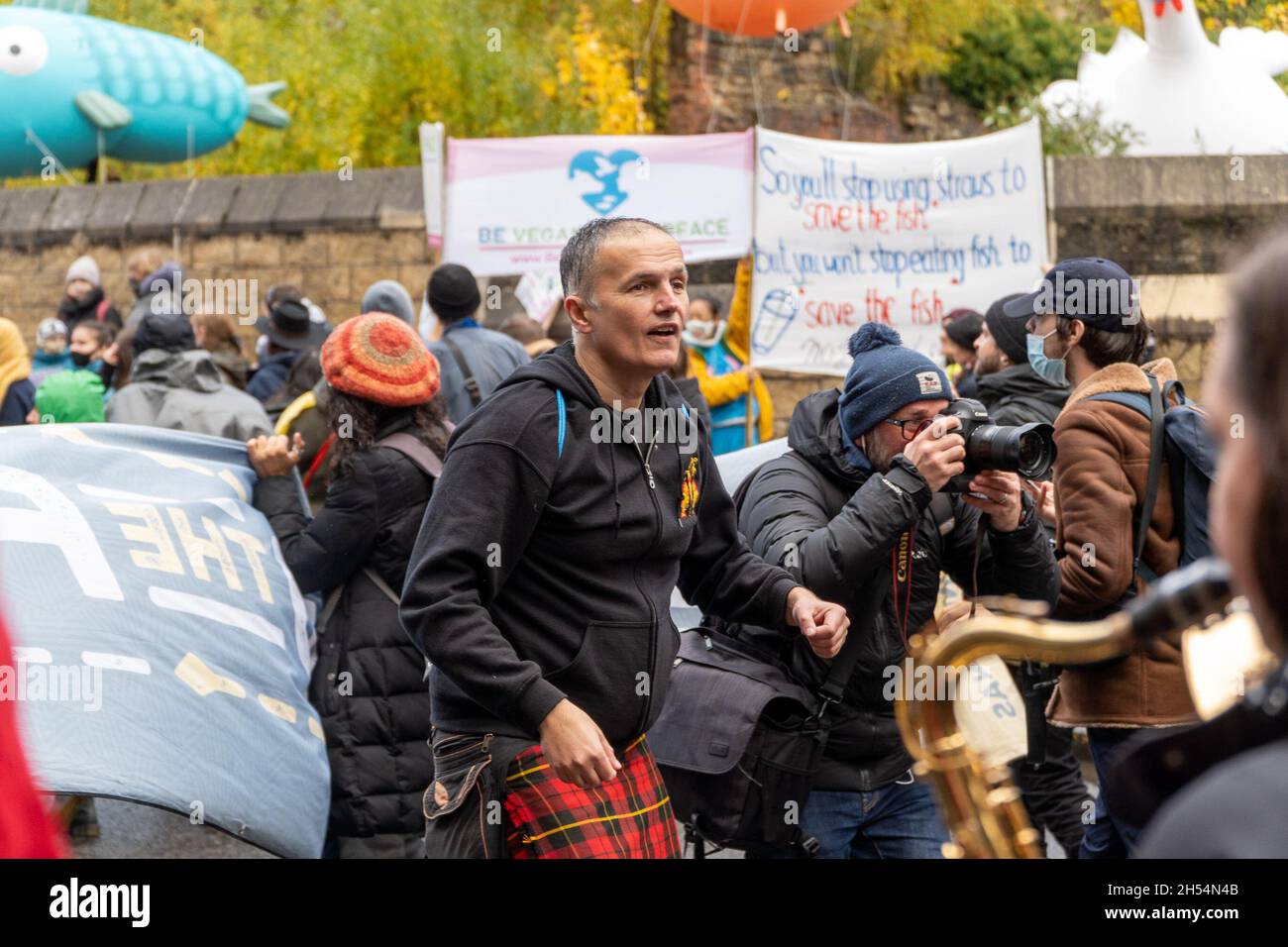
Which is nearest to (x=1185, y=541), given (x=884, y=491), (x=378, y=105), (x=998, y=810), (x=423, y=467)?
(x=884, y=491)

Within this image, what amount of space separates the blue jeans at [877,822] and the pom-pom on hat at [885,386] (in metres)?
0.85

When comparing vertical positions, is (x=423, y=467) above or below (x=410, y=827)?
above

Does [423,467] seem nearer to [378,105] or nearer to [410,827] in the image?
[410,827]

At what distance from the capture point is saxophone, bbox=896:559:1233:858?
1578 millimetres

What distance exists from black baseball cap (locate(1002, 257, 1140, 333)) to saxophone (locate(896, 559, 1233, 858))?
1.68 metres

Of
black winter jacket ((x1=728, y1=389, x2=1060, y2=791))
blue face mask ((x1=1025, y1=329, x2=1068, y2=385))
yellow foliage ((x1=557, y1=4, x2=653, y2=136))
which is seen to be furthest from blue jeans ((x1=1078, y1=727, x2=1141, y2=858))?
yellow foliage ((x1=557, y1=4, x2=653, y2=136))

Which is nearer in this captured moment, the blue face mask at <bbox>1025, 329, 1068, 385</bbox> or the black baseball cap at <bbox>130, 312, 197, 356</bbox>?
the blue face mask at <bbox>1025, 329, 1068, 385</bbox>

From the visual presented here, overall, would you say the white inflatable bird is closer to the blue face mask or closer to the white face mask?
the white face mask

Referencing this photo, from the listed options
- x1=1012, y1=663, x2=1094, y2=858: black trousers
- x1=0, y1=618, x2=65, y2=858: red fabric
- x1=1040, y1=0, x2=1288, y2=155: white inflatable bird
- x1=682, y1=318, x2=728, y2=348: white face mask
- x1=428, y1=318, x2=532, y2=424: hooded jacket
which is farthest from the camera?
x1=1040, y1=0, x2=1288, y2=155: white inflatable bird

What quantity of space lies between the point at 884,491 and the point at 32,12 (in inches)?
592

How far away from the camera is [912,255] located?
386 inches

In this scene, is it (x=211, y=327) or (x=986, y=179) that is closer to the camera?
(x=211, y=327)

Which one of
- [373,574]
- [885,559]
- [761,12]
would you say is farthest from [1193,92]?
[885,559]

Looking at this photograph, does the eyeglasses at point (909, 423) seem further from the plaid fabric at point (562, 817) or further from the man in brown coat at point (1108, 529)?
the plaid fabric at point (562, 817)
